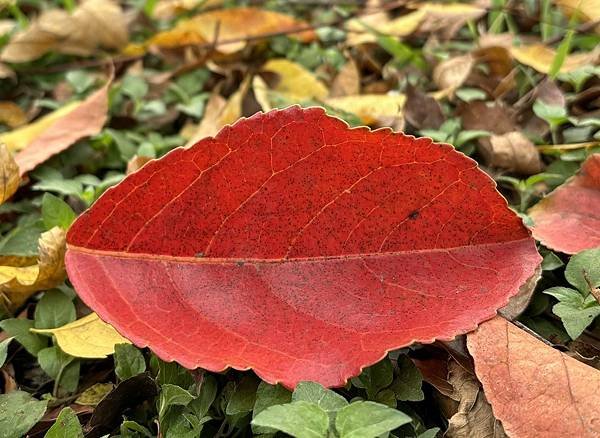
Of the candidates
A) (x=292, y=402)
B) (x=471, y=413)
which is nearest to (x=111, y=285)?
(x=292, y=402)

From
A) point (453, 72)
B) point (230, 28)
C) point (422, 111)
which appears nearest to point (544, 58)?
point (453, 72)

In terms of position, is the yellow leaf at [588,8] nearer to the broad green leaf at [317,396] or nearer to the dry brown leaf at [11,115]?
the broad green leaf at [317,396]

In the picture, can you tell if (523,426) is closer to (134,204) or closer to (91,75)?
(134,204)

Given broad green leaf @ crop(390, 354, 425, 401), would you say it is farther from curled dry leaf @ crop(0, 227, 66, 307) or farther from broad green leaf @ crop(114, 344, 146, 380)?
curled dry leaf @ crop(0, 227, 66, 307)

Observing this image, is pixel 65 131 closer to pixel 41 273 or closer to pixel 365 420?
pixel 41 273

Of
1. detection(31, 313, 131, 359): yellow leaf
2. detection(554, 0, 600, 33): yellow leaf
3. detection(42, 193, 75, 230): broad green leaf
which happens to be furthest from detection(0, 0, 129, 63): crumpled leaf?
detection(554, 0, 600, 33): yellow leaf

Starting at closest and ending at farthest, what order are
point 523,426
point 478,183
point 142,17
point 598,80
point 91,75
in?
point 523,426, point 478,183, point 598,80, point 91,75, point 142,17

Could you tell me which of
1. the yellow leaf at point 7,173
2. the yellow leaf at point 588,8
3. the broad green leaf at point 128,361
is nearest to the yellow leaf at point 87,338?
the broad green leaf at point 128,361
